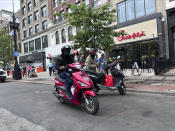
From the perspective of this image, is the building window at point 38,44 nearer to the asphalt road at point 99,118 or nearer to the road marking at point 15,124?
the asphalt road at point 99,118

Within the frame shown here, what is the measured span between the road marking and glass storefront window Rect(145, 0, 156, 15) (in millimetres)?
16284

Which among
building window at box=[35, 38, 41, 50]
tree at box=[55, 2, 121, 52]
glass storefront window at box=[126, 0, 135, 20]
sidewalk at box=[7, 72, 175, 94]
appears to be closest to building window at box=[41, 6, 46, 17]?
building window at box=[35, 38, 41, 50]

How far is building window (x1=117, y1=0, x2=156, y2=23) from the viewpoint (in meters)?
16.3

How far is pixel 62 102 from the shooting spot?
5.53 meters

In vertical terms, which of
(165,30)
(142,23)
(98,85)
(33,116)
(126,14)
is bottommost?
(33,116)

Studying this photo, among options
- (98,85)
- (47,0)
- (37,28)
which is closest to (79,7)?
(98,85)

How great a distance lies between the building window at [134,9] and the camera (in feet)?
53.5

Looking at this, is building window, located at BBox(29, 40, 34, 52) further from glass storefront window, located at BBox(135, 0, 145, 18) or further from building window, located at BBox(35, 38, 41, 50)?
glass storefront window, located at BBox(135, 0, 145, 18)

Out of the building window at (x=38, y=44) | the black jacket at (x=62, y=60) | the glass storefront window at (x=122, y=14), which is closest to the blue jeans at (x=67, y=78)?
the black jacket at (x=62, y=60)

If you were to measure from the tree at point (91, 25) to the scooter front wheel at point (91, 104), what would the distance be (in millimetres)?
5283

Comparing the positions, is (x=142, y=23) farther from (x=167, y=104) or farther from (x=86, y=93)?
(x=86, y=93)

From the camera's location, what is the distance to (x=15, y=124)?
12.2 ft

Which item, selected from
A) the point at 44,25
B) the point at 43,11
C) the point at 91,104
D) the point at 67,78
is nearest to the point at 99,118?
the point at 91,104

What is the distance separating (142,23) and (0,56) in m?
19.0
